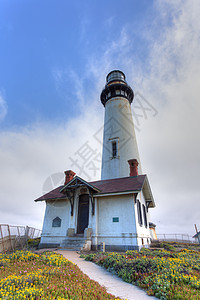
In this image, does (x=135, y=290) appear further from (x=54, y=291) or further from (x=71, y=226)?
(x=71, y=226)

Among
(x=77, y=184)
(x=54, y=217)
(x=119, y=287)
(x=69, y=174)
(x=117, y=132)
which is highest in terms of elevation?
(x=117, y=132)

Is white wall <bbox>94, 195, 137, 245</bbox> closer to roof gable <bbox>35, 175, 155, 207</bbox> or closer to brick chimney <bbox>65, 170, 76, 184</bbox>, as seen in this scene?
roof gable <bbox>35, 175, 155, 207</bbox>

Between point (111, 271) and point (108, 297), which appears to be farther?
point (111, 271)

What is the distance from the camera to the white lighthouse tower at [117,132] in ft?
68.7

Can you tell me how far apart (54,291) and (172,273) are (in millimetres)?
3494

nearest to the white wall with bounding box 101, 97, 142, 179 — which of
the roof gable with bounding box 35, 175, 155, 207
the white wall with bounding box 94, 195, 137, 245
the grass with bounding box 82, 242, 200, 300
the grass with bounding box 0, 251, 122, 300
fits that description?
the roof gable with bounding box 35, 175, 155, 207

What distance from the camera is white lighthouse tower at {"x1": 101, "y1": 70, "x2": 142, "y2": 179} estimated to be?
20.9 m

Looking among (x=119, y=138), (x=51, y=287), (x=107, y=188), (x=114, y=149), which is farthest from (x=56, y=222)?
(x=119, y=138)

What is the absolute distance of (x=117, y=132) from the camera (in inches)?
904

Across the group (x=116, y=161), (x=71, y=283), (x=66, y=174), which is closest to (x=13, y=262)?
(x=71, y=283)

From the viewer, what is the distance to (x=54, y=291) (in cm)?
367

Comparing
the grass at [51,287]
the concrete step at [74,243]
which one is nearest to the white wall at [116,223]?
the concrete step at [74,243]

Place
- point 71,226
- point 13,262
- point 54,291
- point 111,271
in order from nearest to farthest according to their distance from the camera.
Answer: point 54,291, point 111,271, point 13,262, point 71,226

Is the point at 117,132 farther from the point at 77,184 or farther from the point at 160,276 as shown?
the point at 160,276
